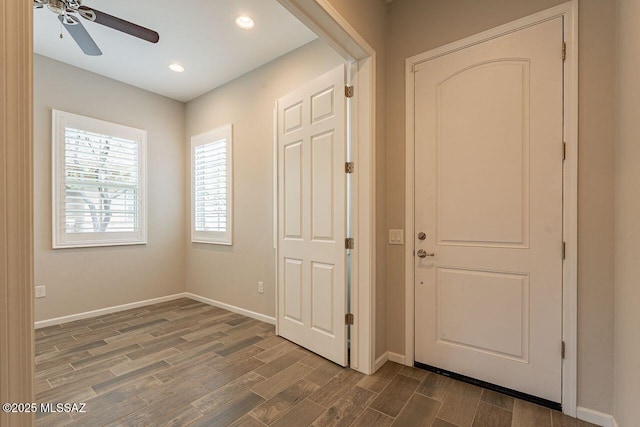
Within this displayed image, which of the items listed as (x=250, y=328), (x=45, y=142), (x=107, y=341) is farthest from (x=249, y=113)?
(x=107, y=341)

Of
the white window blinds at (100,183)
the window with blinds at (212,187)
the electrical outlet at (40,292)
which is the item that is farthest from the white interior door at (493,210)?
the electrical outlet at (40,292)

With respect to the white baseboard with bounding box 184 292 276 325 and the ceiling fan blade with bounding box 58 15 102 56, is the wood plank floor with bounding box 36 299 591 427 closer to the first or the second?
the white baseboard with bounding box 184 292 276 325

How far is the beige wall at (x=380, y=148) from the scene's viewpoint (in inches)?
87.3

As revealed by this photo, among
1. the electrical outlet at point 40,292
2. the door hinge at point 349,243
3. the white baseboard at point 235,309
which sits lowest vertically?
the white baseboard at point 235,309

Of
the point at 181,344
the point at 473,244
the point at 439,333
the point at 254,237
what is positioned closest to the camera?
the point at 473,244

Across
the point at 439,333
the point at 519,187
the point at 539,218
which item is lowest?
the point at 439,333

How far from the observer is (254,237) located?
3.52 metres

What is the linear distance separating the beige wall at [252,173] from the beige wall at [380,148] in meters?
0.71

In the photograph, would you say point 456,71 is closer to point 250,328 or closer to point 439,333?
point 439,333

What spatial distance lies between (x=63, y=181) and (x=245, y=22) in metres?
2.77

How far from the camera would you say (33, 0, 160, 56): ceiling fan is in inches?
76.6

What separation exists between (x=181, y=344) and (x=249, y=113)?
266 cm

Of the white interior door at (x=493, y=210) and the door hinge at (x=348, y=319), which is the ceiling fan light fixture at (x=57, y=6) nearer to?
the white interior door at (x=493, y=210)

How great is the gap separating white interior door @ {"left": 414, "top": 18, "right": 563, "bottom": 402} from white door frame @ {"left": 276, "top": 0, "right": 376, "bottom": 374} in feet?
1.23
